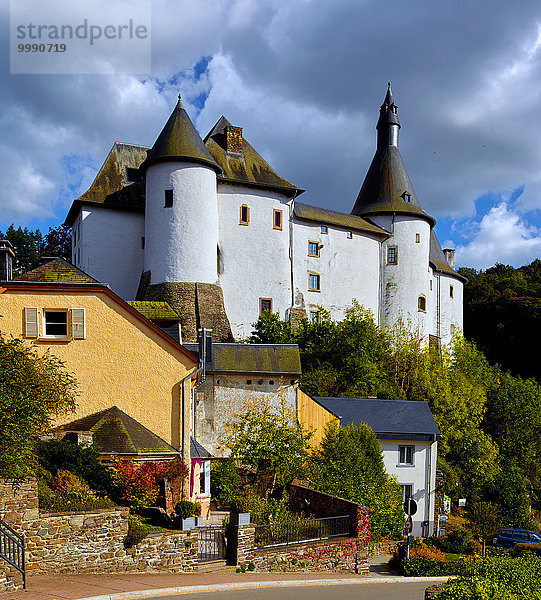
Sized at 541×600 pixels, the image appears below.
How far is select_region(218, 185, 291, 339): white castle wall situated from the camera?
151ft

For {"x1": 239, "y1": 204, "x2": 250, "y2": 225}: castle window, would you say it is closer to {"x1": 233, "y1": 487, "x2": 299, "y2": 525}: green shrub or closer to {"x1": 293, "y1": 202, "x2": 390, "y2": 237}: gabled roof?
{"x1": 293, "y1": 202, "x2": 390, "y2": 237}: gabled roof

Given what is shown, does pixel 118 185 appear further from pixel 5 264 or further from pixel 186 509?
pixel 186 509

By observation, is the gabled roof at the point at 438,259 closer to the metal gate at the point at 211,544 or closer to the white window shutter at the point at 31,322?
the white window shutter at the point at 31,322

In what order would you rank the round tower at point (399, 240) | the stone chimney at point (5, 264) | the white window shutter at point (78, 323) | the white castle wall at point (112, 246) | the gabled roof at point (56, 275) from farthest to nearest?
the round tower at point (399, 240), the white castle wall at point (112, 246), the stone chimney at point (5, 264), the gabled roof at point (56, 275), the white window shutter at point (78, 323)

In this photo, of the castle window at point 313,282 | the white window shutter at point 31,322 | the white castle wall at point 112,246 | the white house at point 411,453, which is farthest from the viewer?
the castle window at point 313,282

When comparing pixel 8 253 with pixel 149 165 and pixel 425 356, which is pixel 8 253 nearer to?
pixel 149 165

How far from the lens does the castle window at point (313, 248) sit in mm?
50281

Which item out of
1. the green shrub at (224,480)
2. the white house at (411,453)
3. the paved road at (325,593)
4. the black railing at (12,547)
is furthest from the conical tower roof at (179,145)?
the black railing at (12,547)

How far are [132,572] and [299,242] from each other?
3717 centimetres

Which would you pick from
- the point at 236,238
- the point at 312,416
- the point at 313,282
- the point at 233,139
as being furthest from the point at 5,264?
the point at 313,282

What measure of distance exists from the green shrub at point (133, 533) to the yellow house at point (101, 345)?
6624 millimetres

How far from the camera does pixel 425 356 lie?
47500mm

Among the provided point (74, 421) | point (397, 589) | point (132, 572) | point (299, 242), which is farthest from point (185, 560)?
point (299, 242)

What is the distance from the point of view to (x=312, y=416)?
28859mm
